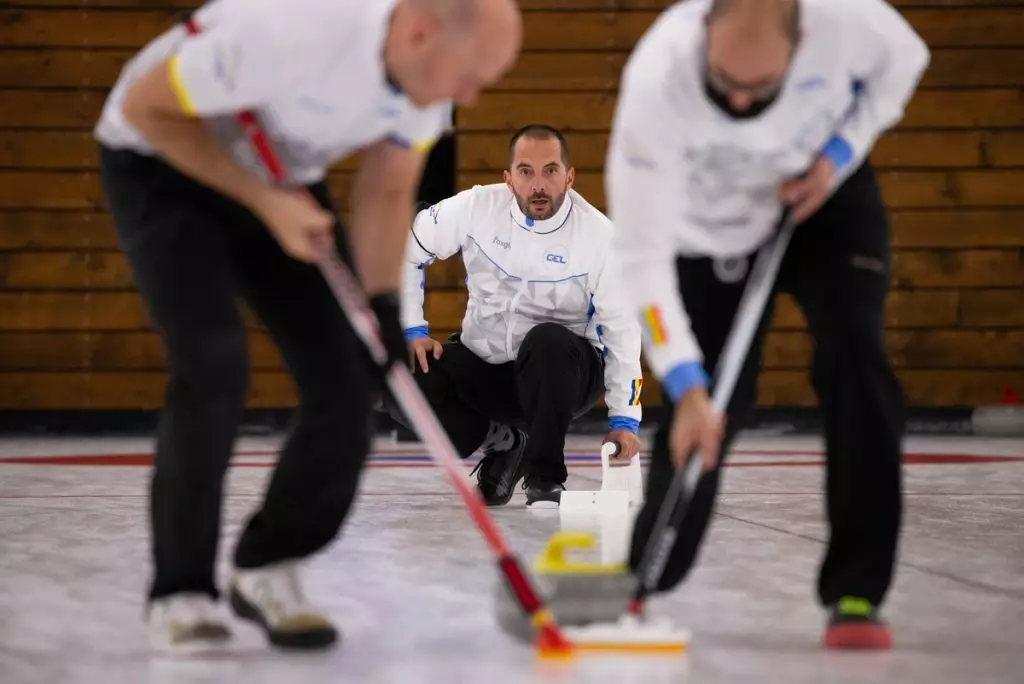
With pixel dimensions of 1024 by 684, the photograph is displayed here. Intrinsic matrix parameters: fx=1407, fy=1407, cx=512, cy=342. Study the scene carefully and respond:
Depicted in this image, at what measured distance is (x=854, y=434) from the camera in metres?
2.27

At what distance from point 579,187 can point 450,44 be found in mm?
6297

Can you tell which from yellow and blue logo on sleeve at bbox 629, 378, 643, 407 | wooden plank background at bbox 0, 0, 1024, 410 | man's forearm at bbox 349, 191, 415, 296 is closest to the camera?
man's forearm at bbox 349, 191, 415, 296

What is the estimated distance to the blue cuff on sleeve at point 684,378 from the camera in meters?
2.17

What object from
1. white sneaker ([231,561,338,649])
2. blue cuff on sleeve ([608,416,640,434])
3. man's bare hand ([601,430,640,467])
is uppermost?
white sneaker ([231,561,338,649])

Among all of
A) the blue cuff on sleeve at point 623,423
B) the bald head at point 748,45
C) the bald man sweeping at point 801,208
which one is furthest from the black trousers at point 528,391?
the bald head at point 748,45

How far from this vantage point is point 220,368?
2.16 meters

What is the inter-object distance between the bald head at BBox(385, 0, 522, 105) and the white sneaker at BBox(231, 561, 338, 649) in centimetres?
82

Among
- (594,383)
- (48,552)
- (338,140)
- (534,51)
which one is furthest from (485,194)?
(534,51)

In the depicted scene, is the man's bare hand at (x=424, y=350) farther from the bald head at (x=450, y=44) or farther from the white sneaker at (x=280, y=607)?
the bald head at (x=450, y=44)

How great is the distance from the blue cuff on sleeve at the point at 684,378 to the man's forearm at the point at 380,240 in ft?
1.73

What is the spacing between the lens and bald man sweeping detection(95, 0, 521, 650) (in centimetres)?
206

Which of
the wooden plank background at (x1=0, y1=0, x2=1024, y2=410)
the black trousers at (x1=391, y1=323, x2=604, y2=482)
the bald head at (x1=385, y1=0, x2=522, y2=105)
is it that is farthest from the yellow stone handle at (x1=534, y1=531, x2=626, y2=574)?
the wooden plank background at (x1=0, y1=0, x2=1024, y2=410)

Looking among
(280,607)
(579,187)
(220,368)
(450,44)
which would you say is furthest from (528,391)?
(579,187)

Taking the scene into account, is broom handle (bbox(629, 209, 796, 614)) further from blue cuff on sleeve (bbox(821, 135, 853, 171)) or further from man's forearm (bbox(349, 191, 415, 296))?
man's forearm (bbox(349, 191, 415, 296))
